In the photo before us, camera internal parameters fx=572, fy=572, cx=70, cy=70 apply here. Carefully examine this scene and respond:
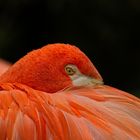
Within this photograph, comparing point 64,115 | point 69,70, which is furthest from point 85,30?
point 64,115

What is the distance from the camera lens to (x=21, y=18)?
627cm

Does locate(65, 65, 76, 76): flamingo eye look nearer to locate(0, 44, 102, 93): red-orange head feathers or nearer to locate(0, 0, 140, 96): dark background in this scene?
locate(0, 44, 102, 93): red-orange head feathers

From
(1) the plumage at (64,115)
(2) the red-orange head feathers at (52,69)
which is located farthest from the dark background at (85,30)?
(1) the plumage at (64,115)

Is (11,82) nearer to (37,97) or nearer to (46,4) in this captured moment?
(37,97)

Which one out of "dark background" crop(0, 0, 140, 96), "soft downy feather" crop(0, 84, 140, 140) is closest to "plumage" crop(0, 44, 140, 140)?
"soft downy feather" crop(0, 84, 140, 140)

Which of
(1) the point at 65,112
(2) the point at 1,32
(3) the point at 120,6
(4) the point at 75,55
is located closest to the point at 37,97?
(1) the point at 65,112

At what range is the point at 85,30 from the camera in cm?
615

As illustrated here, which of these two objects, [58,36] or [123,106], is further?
[58,36]

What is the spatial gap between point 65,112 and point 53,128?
7 cm

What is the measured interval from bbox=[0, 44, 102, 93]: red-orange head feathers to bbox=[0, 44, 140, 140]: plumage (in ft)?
0.09

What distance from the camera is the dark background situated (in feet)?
19.7

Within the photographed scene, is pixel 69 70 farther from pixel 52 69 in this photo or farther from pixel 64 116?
pixel 64 116

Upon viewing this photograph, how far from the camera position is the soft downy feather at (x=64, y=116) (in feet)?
4.80

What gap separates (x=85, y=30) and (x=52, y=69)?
4539 millimetres
